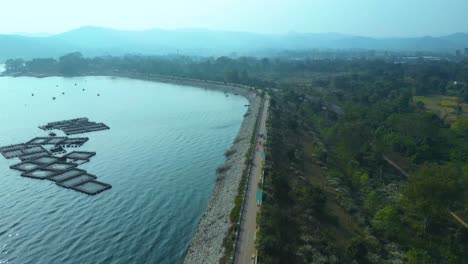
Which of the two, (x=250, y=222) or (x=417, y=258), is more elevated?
(x=250, y=222)

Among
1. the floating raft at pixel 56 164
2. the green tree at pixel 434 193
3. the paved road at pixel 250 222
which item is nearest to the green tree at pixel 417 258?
the green tree at pixel 434 193

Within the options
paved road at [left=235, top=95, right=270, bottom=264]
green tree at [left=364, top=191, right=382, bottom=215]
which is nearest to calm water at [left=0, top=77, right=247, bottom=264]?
paved road at [left=235, top=95, right=270, bottom=264]

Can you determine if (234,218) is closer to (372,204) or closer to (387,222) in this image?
(387,222)

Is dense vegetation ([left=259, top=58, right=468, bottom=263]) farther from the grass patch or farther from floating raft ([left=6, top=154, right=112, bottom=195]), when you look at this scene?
floating raft ([left=6, top=154, right=112, bottom=195])

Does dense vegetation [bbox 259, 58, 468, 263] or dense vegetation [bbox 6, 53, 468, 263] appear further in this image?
dense vegetation [bbox 6, 53, 468, 263]

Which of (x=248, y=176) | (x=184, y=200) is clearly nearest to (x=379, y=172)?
(x=248, y=176)

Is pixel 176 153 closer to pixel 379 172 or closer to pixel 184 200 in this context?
pixel 184 200

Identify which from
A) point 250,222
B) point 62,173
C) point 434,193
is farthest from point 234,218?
point 62,173
